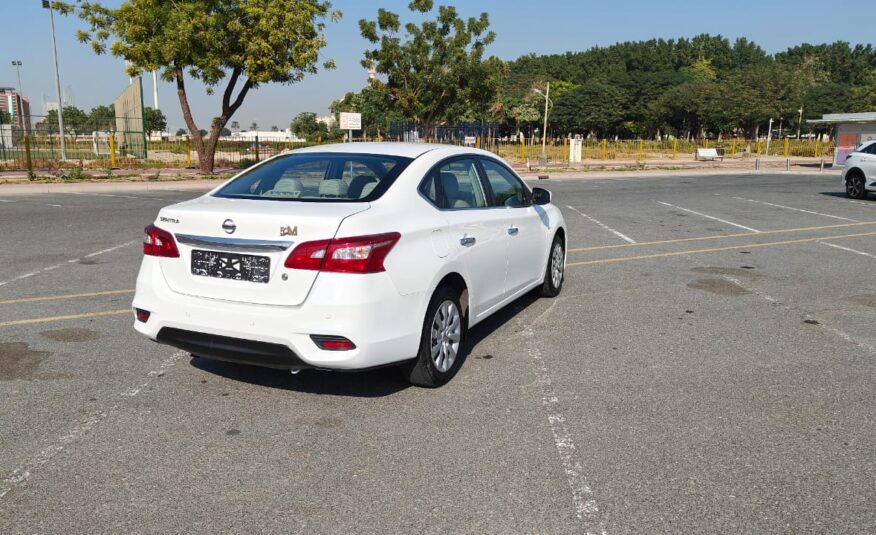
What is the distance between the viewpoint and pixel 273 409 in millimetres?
4266

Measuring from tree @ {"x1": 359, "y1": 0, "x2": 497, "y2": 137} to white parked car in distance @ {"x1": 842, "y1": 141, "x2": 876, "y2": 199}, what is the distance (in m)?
20.6

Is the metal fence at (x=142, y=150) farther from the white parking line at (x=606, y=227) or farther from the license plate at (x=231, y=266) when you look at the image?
the license plate at (x=231, y=266)

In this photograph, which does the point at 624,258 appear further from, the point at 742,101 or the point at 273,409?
the point at 742,101

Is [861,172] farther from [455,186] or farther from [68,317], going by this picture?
[68,317]

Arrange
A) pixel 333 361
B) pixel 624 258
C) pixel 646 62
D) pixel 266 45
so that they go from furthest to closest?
pixel 646 62 → pixel 266 45 → pixel 624 258 → pixel 333 361

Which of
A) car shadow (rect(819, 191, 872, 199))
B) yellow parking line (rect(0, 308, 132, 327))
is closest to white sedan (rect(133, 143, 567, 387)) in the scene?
yellow parking line (rect(0, 308, 132, 327))

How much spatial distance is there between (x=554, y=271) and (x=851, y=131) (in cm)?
3297

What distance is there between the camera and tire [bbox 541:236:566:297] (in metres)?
6.88

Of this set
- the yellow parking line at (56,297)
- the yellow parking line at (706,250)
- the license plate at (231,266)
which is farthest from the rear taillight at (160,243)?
the yellow parking line at (706,250)

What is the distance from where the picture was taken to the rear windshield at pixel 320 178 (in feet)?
14.5

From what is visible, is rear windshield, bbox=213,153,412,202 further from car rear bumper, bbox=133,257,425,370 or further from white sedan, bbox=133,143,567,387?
car rear bumper, bbox=133,257,425,370

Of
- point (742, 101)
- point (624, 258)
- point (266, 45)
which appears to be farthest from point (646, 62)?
point (624, 258)

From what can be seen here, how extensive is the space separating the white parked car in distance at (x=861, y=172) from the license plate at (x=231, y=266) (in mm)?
18415

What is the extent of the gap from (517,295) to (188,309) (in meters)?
2.81
